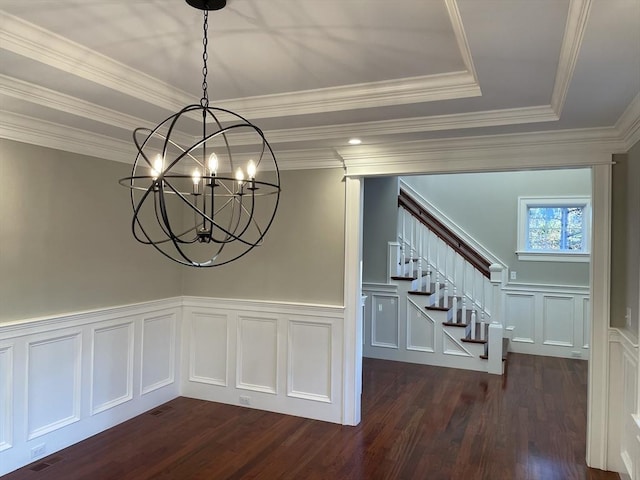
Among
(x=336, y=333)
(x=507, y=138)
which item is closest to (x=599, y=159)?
(x=507, y=138)

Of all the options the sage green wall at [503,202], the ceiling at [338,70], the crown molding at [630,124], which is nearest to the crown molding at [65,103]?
the ceiling at [338,70]

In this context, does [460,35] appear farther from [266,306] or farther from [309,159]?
[266,306]

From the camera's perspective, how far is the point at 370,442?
3.76 metres

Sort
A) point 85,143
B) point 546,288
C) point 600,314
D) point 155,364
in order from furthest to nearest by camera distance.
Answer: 1. point 546,288
2. point 155,364
3. point 85,143
4. point 600,314

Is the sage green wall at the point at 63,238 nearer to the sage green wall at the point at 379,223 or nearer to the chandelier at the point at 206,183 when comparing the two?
the chandelier at the point at 206,183

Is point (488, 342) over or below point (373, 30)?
below

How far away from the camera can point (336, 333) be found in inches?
165

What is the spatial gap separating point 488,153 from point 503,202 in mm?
3749

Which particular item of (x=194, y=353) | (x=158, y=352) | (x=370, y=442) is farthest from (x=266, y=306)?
(x=370, y=442)

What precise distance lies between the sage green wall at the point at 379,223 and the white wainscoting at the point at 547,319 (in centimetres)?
208

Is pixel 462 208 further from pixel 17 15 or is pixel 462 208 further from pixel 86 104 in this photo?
pixel 17 15

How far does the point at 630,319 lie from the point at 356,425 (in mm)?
2359

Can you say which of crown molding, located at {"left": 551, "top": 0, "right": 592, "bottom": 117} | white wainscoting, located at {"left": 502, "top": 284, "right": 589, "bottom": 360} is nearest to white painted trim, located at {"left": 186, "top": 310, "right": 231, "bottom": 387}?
crown molding, located at {"left": 551, "top": 0, "right": 592, "bottom": 117}

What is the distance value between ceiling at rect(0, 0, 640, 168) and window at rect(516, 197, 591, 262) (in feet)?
12.2
